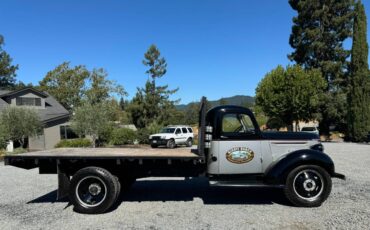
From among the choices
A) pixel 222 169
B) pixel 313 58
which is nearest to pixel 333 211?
pixel 222 169

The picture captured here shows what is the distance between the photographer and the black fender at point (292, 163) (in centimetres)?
551

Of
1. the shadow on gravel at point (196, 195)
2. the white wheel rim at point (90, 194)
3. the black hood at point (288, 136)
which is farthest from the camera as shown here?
the shadow on gravel at point (196, 195)

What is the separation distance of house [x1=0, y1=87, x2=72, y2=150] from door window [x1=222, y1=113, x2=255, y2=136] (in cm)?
2123

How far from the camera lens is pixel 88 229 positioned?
183 inches

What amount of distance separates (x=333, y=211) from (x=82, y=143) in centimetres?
1916

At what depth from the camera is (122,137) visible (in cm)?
2456

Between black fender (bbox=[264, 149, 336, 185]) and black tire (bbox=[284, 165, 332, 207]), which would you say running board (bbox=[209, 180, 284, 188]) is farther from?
black tire (bbox=[284, 165, 332, 207])

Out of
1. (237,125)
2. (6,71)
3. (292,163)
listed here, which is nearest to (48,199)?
(237,125)

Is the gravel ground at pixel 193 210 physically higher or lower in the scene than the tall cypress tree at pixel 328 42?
lower

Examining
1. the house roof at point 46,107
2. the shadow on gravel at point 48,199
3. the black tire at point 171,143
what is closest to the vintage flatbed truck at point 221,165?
the shadow on gravel at point 48,199

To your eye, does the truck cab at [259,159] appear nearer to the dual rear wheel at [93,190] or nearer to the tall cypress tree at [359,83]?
the dual rear wheel at [93,190]

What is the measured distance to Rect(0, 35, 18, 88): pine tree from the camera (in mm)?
55531

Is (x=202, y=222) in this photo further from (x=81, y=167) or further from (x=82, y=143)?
(x=82, y=143)

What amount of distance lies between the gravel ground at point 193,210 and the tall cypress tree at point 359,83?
876 inches
